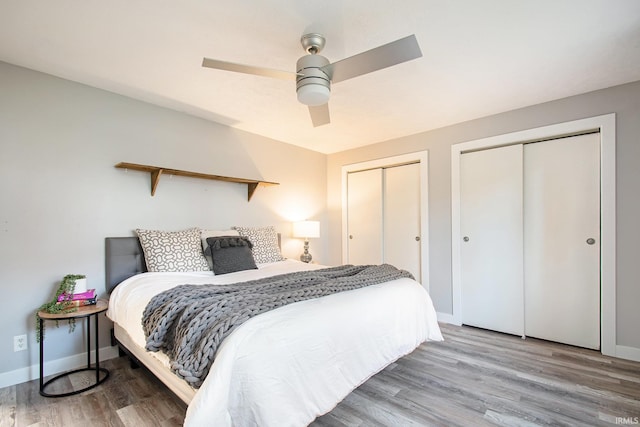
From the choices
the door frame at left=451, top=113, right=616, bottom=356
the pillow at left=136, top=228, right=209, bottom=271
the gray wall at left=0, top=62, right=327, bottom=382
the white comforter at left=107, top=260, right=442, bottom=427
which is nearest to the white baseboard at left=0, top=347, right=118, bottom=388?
the gray wall at left=0, top=62, right=327, bottom=382

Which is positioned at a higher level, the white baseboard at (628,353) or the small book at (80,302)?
the small book at (80,302)

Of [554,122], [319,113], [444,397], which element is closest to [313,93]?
[319,113]

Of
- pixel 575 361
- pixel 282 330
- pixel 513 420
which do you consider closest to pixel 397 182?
pixel 575 361

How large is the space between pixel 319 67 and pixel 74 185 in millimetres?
2222

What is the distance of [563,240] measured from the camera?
2.91 metres

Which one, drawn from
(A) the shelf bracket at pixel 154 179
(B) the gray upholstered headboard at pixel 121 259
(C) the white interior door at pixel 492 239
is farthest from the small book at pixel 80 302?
(C) the white interior door at pixel 492 239

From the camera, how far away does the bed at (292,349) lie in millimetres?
1216

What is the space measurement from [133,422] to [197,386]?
0.87 m

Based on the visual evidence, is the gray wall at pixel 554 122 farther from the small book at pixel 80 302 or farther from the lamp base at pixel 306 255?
the small book at pixel 80 302

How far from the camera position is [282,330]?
1.37 metres

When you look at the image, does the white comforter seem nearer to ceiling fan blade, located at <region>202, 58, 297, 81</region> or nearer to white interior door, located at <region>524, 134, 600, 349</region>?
ceiling fan blade, located at <region>202, 58, 297, 81</region>

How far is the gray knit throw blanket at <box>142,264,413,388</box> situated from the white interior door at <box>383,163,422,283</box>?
215 cm

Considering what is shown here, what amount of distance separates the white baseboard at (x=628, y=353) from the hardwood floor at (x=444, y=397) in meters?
0.07

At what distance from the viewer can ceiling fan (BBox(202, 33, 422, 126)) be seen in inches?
61.3
